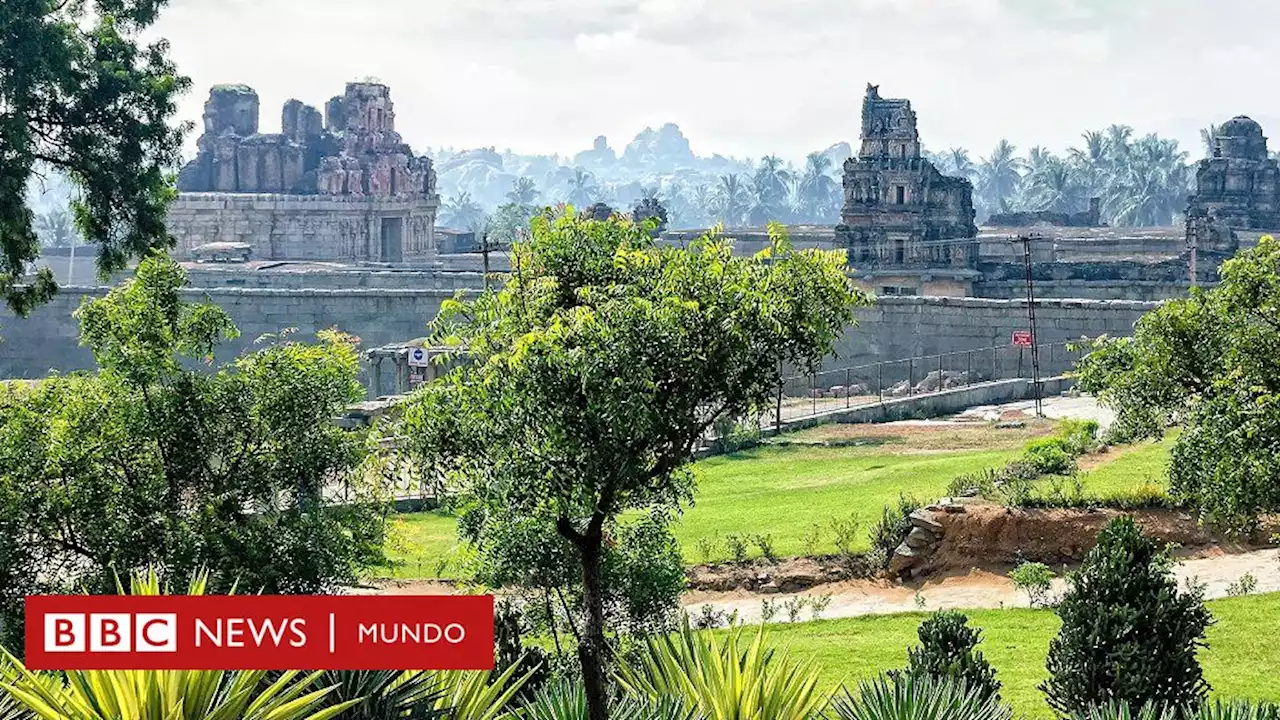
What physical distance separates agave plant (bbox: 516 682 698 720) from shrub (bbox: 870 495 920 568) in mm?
11130

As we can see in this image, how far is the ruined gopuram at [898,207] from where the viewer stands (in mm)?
66250

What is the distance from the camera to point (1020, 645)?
18078 millimetres

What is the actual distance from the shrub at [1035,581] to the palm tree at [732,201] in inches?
6087

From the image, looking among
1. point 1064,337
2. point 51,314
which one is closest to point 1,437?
point 1064,337

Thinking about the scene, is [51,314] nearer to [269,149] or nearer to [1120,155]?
[269,149]

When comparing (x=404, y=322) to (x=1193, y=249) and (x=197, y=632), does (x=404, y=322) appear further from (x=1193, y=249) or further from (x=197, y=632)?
(x=197, y=632)

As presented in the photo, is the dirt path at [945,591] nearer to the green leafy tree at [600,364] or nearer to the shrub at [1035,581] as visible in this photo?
the shrub at [1035,581]

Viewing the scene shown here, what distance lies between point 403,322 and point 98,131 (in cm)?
3661

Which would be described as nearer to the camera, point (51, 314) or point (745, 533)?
point (745, 533)

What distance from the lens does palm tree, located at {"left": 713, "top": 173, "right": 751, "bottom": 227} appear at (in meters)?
178

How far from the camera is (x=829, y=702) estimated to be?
11578 mm

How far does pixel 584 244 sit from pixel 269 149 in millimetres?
81727

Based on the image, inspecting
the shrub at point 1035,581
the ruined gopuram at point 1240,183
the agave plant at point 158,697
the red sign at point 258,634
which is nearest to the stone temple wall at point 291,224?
the ruined gopuram at point 1240,183

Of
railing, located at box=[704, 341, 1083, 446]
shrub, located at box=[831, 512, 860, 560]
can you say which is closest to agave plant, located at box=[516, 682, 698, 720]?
shrub, located at box=[831, 512, 860, 560]
